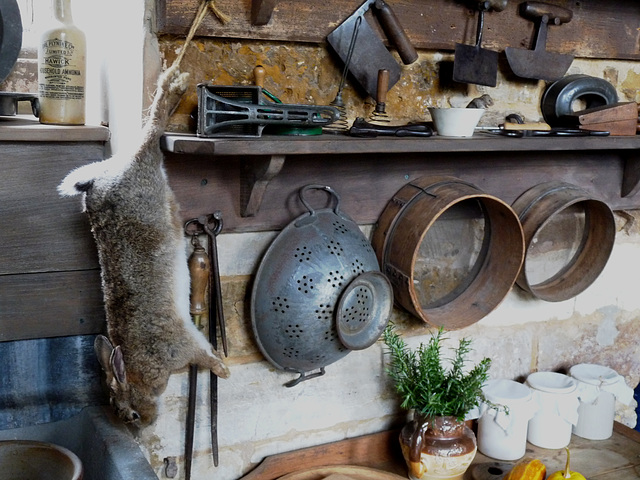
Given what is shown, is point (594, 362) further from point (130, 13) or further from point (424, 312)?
point (130, 13)

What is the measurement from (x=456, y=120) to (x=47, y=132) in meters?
0.88

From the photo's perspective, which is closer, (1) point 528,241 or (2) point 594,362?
(1) point 528,241

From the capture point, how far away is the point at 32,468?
4.47 ft

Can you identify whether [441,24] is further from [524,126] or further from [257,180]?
[257,180]

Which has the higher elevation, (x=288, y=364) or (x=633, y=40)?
(x=633, y=40)

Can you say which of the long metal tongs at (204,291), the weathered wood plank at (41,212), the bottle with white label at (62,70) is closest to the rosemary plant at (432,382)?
the long metal tongs at (204,291)

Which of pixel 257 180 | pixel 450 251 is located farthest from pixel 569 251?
pixel 257 180

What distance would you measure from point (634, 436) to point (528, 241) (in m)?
0.64

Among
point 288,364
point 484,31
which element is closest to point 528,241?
point 484,31

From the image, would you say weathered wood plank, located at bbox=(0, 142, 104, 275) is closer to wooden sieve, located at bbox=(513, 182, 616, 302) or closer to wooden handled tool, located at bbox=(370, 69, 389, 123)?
wooden handled tool, located at bbox=(370, 69, 389, 123)

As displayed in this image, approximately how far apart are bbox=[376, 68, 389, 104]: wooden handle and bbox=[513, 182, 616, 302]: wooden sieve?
627mm

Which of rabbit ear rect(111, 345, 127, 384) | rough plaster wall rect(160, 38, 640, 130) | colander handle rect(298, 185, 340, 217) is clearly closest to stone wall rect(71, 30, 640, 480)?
rough plaster wall rect(160, 38, 640, 130)

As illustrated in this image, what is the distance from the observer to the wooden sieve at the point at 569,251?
1989 mm

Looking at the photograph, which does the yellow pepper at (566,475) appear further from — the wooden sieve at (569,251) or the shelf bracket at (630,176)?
the shelf bracket at (630,176)
